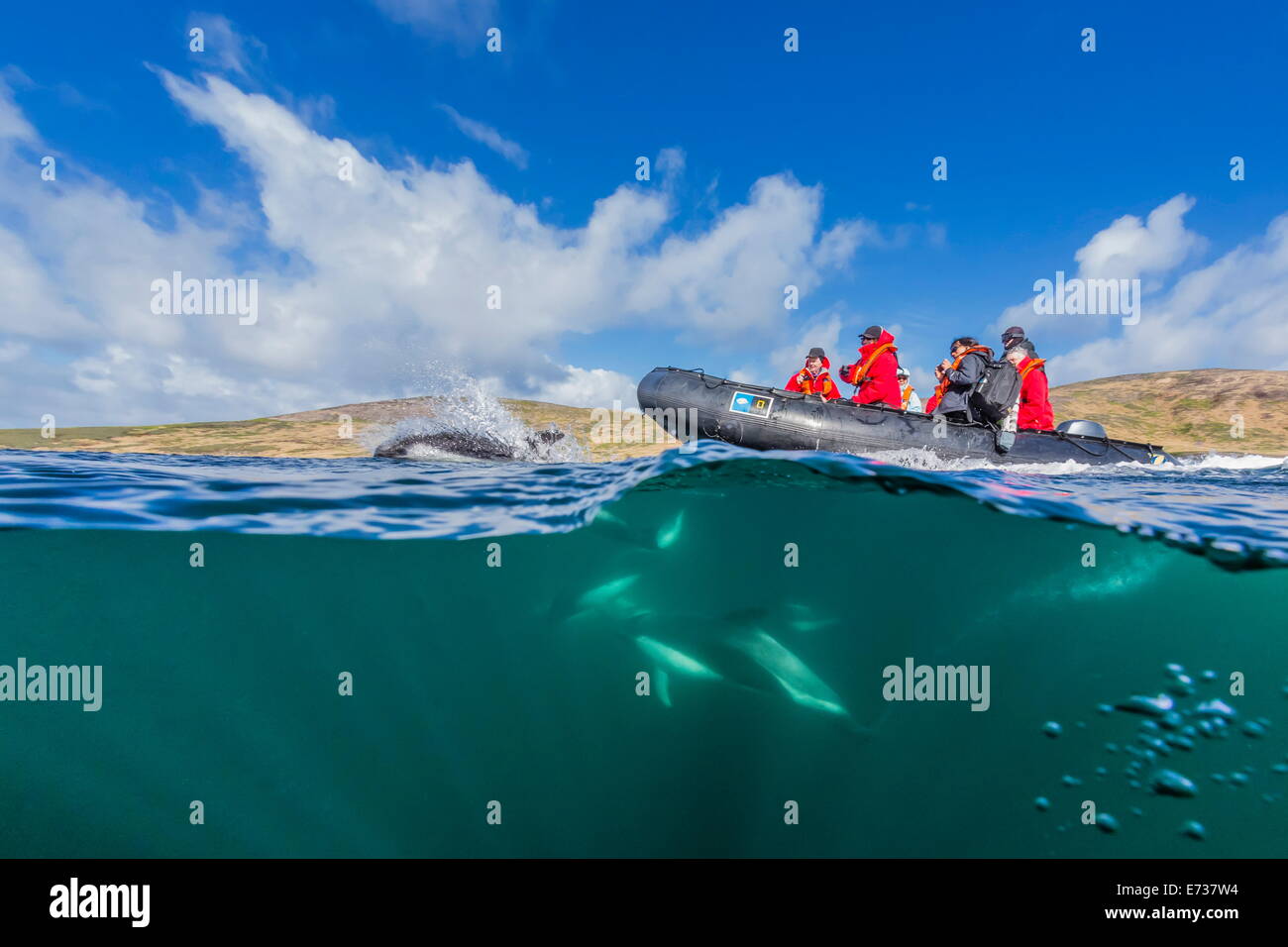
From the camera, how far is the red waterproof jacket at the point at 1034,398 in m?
13.4

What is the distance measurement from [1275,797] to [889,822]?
4469 millimetres

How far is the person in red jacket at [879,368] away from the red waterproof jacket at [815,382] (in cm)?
104

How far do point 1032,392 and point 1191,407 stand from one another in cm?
3446

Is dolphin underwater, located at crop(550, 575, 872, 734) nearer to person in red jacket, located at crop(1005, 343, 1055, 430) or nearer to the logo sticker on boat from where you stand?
the logo sticker on boat

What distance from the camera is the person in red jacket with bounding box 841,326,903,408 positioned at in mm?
14641

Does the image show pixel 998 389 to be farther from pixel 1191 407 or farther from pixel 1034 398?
pixel 1191 407

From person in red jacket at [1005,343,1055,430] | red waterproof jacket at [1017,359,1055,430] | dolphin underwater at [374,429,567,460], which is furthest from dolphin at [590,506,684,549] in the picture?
red waterproof jacket at [1017,359,1055,430]

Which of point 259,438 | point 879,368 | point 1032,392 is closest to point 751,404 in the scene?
point 879,368

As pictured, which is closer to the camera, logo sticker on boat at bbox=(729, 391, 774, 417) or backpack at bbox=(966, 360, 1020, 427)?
backpack at bbox=(966, 360, 1020, 427)

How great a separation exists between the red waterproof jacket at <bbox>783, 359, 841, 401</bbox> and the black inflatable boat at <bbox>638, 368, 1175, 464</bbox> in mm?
2029

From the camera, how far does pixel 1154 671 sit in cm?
681

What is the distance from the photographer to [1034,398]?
13.6 metres
